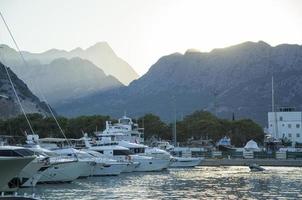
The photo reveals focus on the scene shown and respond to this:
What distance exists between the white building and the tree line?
29.5 feet

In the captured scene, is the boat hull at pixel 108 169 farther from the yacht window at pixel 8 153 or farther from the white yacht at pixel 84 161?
the yacht window at pixel 8 153

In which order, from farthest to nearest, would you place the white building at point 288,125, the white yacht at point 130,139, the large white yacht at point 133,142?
1. the white building at point 288,125
2. the large white yacht at point 133,142
3. the white yacht at point 130,139

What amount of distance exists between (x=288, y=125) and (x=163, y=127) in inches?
1422

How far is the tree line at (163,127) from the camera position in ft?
388

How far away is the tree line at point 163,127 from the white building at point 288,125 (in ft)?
29.5

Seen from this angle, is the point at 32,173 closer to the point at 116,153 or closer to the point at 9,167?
the point at 9,167

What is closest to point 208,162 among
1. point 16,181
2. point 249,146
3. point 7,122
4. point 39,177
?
point 249,146

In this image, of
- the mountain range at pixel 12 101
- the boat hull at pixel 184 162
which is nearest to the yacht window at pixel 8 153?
the boat hull at pixel 184 162

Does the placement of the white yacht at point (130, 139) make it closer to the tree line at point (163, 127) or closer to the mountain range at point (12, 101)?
the tree line at point (163, 127)

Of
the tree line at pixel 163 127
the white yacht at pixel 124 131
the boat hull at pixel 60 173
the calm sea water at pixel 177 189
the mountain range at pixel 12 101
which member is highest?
the mountain range at pixel 12 101

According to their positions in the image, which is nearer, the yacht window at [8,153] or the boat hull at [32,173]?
the yacht window at [8,153]

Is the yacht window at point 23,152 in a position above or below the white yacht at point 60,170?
above

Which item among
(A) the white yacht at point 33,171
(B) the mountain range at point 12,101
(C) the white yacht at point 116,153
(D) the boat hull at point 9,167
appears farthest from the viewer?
(B) the mountain range at point 12,101

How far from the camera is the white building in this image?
485 ft
